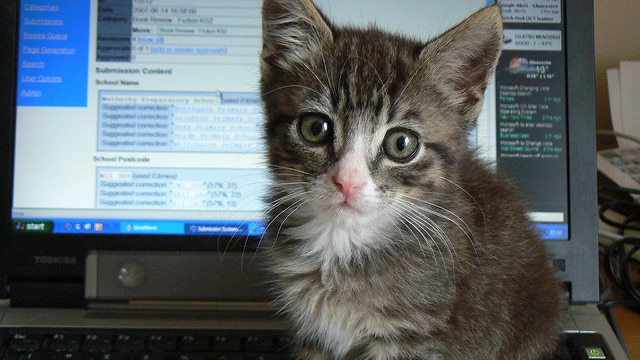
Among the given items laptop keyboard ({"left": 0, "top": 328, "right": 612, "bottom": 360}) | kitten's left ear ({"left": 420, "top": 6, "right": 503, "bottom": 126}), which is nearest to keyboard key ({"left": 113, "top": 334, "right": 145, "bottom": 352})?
laptop keyboard ({"left": 0, "top": 328, "right": 612, "bottom": 360})

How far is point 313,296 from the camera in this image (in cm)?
68

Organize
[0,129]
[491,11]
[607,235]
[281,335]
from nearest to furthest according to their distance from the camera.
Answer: [491,11]
[281,335]
[0,129]
[607,235]

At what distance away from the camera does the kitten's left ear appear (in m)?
0.63

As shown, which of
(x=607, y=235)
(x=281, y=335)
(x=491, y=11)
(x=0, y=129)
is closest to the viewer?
(x=491, y=11)

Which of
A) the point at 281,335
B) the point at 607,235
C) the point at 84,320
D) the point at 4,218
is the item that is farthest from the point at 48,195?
the point at 607,235

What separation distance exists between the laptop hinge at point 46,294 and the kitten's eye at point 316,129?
0.52m

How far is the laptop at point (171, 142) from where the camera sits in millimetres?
889

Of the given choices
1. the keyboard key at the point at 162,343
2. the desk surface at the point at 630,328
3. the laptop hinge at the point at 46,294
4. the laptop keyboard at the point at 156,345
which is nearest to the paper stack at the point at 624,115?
the desk surface at the point at 630,328

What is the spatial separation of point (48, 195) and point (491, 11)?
0.77 m

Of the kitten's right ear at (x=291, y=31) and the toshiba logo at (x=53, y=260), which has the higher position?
the kitten's right ear at (x=291, y=31)

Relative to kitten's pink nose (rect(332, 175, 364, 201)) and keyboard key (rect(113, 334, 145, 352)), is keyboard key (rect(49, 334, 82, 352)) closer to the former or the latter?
keyboard key (rect(113, 334, 145, 352))

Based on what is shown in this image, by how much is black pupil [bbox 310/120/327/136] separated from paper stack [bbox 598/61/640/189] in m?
0.95

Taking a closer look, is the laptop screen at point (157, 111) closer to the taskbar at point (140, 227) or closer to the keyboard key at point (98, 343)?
the taskbar at point (140, 227)

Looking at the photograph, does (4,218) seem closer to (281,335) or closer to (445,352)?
(281,335)
